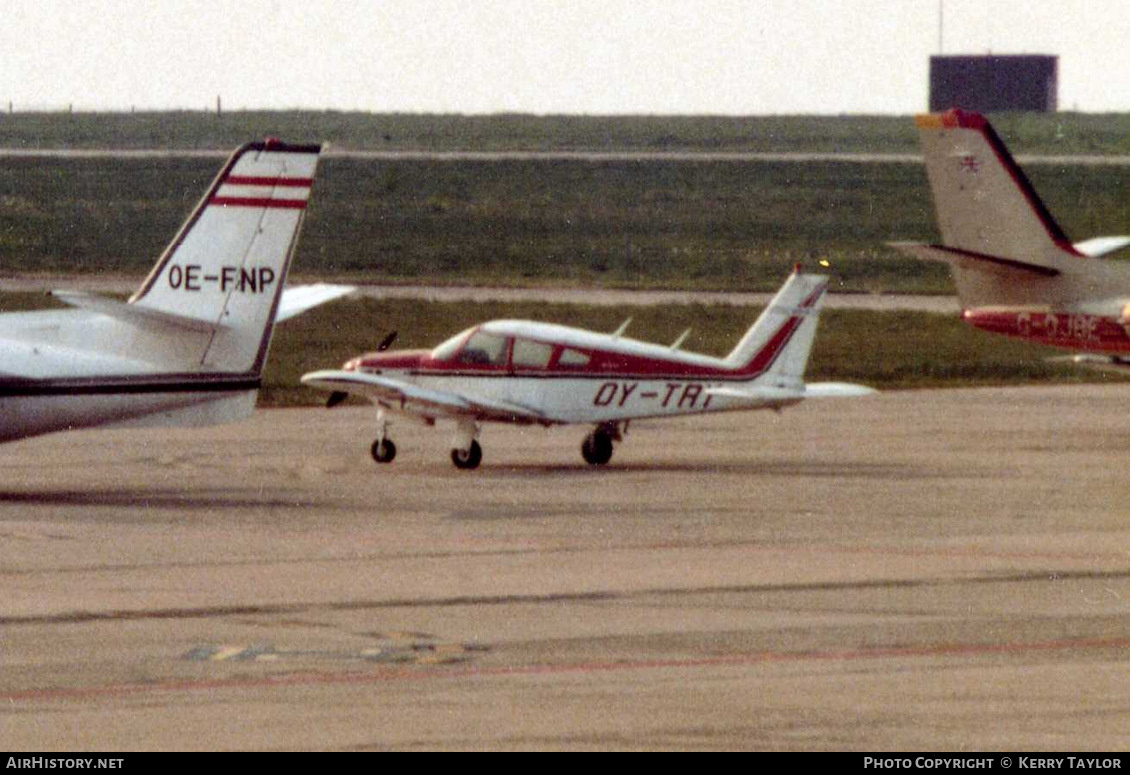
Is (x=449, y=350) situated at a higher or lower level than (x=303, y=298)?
lower

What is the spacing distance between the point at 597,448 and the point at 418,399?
99.6 inches

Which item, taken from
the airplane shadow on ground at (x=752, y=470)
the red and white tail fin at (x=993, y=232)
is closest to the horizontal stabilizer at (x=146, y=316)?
the airplane shadow on ground at (x=752, y=470)

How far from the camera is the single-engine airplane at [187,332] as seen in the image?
25.9 m

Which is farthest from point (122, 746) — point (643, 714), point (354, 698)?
point (643, 714)

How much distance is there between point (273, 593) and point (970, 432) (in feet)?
57.7

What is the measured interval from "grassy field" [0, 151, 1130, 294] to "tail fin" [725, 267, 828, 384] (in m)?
38.1

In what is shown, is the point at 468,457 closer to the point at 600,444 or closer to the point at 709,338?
the point at 600,444

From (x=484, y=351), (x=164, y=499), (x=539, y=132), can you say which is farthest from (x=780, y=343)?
(x=539, y=132)

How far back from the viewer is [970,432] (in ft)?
113

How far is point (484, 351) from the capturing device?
30.2 metres

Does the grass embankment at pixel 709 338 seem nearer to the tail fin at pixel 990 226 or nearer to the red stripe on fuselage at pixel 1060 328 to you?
the tail fin at pixel 990 226

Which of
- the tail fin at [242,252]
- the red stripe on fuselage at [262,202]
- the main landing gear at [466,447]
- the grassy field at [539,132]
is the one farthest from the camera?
the grassy field at [539,132]

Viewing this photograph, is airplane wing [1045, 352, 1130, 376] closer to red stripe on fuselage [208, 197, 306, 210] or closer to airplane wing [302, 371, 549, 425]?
airplane wing [302, 371, 549, 425]

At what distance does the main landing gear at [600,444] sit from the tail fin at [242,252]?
17.8 feet
